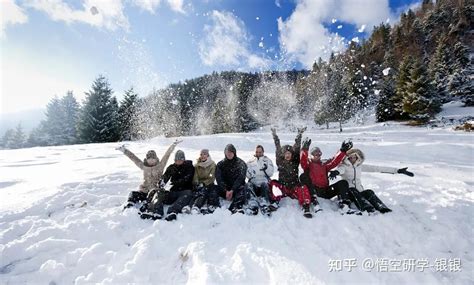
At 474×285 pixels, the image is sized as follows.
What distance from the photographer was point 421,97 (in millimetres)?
34531

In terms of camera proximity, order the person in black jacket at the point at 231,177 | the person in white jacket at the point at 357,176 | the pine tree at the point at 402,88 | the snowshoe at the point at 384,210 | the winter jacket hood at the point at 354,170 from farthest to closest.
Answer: the pine tree at the point at 402,88, the winter jacket hood at the point at 354,170, the person in black jacket at the point at 231,177, the person in white jacket at the point at 357,176, the snowshoe at the point at 384,210

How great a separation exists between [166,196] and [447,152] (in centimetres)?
1390

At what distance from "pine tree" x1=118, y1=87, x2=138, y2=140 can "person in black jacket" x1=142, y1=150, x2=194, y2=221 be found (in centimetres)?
2834

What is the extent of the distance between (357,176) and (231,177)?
9.76 feet

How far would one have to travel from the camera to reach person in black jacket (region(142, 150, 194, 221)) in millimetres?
5984

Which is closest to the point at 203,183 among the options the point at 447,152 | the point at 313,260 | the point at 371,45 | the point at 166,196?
the point at 166,196

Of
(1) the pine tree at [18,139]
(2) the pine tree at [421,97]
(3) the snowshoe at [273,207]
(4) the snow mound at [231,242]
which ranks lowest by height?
(4) the snow mound at [231,242]

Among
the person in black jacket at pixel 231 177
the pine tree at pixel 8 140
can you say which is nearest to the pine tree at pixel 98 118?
the pine tree at pixel 8 140

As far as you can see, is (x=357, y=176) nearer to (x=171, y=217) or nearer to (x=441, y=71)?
(x=171, y=217)

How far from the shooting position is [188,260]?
4656 mm

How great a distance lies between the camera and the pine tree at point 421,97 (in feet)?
113

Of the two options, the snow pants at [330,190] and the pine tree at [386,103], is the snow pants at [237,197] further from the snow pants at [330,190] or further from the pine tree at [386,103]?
the pine tree at [386,103]

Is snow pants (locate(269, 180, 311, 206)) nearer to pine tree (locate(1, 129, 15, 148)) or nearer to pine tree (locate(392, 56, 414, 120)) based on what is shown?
pine tree (locate(392, 56, 414, 120))

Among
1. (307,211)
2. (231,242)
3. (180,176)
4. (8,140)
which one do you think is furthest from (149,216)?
(8,140)
